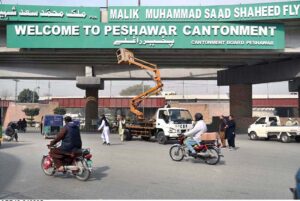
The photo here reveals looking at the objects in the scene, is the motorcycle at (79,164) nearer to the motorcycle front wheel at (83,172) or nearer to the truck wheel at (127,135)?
the motorcycle front wheel at (83,172)

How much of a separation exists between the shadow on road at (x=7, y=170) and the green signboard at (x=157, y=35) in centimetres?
1376

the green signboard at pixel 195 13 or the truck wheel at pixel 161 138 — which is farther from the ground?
the green signboard at pixel 195 13

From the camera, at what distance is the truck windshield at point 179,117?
22.3 m

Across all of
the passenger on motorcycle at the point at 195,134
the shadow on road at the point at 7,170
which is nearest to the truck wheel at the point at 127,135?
the shadow on road at the point at 7,170

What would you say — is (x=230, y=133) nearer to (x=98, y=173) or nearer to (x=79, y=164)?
(x=98, y=173)

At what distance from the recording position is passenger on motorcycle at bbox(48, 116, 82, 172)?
995 centimetres

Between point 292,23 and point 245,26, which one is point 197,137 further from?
point 292,23

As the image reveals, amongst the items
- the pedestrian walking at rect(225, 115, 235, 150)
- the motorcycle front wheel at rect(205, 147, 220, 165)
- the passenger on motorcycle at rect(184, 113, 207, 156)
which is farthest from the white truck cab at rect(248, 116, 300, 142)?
the passenger on motorcycle at rect(184, 113, 207, 156)

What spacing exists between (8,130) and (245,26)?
16.9 metres

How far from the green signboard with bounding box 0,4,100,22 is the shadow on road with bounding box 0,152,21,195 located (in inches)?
568

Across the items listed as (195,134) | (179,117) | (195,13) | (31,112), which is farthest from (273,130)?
(31,112)

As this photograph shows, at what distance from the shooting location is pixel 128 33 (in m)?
27.2

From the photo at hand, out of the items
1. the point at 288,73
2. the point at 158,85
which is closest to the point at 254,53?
the point at 288,73

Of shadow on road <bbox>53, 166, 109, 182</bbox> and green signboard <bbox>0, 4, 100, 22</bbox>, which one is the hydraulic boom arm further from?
shadow on road <bbox>53, 166, 109, 182</bbox>
